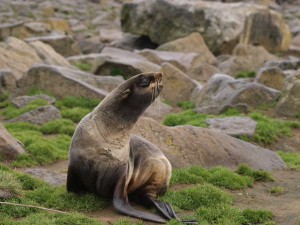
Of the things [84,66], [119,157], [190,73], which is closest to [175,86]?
[190,73]

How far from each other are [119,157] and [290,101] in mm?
10428

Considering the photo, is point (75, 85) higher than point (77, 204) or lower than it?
lower

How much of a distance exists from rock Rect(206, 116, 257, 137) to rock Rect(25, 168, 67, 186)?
17.0ft

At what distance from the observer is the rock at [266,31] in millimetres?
30422

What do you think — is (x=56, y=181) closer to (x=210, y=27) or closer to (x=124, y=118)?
(x=124, y=118)

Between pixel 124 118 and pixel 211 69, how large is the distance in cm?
1633

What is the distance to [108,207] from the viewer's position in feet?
27.6

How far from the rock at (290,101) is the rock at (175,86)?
11.5ft

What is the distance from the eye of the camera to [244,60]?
26.3m

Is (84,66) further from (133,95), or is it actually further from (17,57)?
(133,95)

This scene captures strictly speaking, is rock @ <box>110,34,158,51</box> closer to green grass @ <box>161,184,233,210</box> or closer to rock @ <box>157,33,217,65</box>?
rock @ <box>157,33,217,65</box>

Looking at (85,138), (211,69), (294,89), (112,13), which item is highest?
(85,138)

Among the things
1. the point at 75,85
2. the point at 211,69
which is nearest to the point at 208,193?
the point at 75,85

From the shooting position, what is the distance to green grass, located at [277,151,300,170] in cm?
1217
